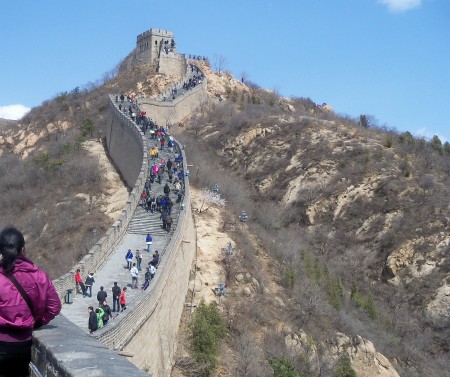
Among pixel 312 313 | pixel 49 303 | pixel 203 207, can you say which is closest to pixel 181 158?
pixel 203 207

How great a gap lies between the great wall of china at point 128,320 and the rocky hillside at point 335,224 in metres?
2.77

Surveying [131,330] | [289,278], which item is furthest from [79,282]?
[289,278]

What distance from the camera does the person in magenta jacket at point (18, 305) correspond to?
12.3 ft

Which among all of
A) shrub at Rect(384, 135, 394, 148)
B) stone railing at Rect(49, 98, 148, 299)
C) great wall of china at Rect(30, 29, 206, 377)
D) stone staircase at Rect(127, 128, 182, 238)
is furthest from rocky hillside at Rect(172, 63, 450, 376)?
stone railing at Rect(49, 98, 148, 299)

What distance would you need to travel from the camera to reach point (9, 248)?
153 inches

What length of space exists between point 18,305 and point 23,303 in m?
0.04

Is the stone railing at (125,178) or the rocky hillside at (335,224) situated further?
the rocky hillside at (335,224)

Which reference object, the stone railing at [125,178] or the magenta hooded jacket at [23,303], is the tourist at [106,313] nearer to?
the stone railing at [125,178]

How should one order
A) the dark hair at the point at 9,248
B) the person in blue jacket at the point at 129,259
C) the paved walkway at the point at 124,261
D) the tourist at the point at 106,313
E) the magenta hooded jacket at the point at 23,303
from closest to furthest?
1. the magenta hooded jacket at the point at 23,303
2. the dark hair at the point at 9,248
3. the tourist at the point at 106,313
4. the paved walkway at the point at 124,261
5. the person in blue jacket at the point at 129,259

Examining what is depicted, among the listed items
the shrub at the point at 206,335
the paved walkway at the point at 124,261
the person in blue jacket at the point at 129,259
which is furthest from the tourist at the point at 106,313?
the shrub at the point at 206,335

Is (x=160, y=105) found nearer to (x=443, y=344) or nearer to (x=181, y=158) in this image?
(x=181, y=158)

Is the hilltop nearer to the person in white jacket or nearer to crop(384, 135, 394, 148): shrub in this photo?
crop(384, 135, 394, 148): shrub

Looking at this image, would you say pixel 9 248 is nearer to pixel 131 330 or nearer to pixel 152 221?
pixel 131 330

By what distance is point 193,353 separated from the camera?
55.3 ft
